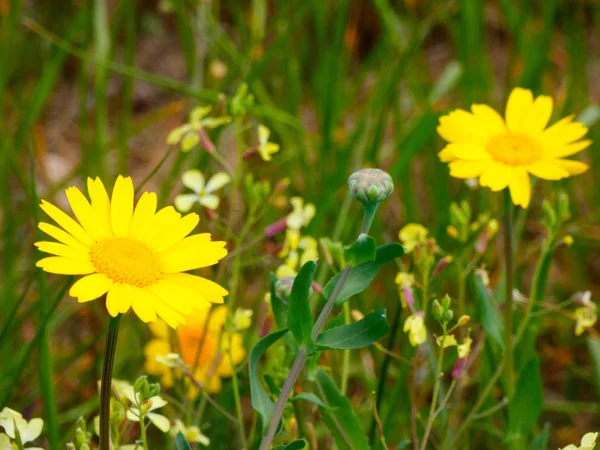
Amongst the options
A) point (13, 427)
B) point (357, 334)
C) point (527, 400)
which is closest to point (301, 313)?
point (357, 334)

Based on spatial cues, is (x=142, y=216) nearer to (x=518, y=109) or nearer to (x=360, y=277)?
(x=360, y=277)

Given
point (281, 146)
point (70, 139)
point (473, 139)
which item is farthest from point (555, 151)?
point (70, 139)

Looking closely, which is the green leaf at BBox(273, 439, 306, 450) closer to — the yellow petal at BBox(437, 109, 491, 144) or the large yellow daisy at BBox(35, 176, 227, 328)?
the large yellow daisy at BBox(35, 176, 227, 328)

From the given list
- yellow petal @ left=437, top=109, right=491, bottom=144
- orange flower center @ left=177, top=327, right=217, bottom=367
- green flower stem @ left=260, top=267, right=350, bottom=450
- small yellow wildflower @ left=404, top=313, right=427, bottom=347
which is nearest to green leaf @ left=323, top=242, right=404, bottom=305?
green flower stem @ left=260, top=267, right=350, bottom=450

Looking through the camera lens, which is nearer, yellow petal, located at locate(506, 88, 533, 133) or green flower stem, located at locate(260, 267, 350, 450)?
green flower stem, located at locate(260, 267, 350, 450)

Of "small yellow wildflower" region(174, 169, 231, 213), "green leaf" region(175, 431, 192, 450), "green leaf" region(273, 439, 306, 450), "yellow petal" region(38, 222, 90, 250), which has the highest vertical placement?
"small yellow wildflower" region(174, 169, 231, 213)

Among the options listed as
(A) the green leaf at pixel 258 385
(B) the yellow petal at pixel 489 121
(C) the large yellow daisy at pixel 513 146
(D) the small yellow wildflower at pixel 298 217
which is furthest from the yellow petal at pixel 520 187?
(A) the green leaf at pixel 258 385
